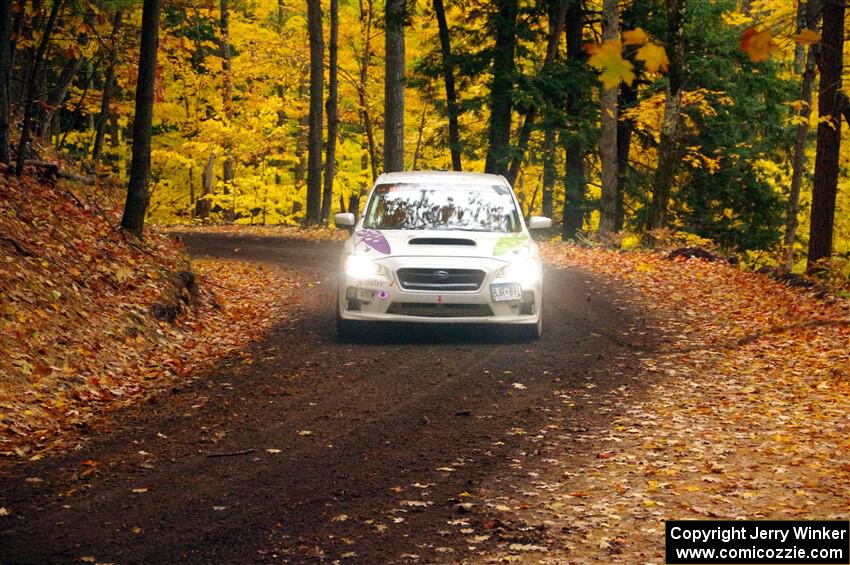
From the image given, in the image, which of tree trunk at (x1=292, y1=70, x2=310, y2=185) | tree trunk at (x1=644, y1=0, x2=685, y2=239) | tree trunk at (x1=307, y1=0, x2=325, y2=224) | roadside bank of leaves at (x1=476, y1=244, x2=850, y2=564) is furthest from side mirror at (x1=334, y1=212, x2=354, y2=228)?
tree trunk at (x1=292, y1=70, x2=310, y2=185)

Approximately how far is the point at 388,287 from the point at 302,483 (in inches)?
191

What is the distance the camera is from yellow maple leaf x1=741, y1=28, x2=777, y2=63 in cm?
372

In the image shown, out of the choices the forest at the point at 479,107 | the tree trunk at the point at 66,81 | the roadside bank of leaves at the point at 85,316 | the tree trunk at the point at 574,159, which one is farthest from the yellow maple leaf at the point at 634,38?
the tree trunk at the point at 574,159

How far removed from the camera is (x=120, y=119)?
35.5 metres

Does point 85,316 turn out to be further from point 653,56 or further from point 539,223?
point 653,56

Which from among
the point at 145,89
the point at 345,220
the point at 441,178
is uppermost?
the point at 145,89

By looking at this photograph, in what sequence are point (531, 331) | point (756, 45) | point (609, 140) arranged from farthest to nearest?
point (609, 140)
point (531, 331)
point (756, 45)

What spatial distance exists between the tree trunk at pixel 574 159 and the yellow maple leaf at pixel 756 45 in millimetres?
25388

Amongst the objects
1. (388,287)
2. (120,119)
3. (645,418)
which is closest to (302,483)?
(645,418)

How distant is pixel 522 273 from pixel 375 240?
182 centimetres

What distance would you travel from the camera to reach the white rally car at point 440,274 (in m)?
10.9

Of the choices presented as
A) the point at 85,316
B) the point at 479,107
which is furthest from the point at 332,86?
the point at 85,316

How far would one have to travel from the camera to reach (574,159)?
30266mm

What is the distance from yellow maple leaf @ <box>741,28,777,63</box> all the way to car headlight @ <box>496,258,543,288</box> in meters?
7.25
